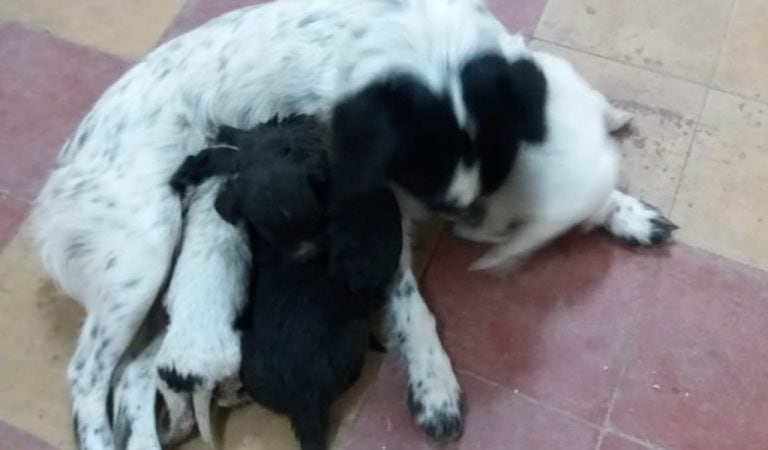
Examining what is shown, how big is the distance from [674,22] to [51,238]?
145 cm

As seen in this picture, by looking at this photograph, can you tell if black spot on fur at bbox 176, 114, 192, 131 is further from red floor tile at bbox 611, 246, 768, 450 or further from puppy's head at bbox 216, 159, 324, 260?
red floor tile at bbox 611, 246, 768, 450

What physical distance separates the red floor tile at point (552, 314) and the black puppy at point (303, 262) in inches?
11.6

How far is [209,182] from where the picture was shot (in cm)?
200

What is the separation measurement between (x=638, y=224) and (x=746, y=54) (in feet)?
1.82

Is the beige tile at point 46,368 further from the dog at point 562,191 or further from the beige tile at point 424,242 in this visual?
the dog at point 562,191

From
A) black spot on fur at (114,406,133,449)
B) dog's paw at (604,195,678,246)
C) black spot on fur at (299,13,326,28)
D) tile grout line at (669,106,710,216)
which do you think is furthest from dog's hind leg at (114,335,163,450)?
tile grout line at (669,106,710,216)

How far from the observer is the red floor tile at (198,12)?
2.60 meters

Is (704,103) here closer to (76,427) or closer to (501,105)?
(501,105)

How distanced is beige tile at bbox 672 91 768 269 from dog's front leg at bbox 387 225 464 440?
1.85ft

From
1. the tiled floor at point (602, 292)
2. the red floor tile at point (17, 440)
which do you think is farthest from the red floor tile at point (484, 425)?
the red floor tile at point (17, 440)

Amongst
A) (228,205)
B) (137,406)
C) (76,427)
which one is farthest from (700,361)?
(76,427)

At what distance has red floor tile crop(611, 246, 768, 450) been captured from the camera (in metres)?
2.00

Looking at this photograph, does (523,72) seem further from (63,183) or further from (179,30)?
(179,30)

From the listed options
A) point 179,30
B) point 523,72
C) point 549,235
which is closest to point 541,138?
point 523,72
